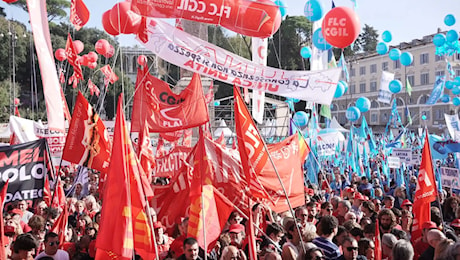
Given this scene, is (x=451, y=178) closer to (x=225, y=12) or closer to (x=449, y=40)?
(x=225, y=12)

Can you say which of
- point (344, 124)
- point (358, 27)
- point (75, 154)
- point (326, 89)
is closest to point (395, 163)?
point (358, 27)

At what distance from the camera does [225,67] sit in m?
8.73

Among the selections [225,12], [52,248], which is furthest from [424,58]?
[52,248]

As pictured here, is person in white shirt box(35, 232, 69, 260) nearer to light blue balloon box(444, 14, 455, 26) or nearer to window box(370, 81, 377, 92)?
light blue balloon box(444, 14, 455, 26)

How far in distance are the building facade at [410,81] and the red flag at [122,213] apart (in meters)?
54.2

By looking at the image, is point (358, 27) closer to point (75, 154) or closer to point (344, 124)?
point (75, 154)

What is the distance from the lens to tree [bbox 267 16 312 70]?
5334 centimetres

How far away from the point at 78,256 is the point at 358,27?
7.74m

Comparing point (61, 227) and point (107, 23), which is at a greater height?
point (107, 23)

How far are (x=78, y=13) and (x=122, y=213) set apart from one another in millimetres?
9665

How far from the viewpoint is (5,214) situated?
297 inches

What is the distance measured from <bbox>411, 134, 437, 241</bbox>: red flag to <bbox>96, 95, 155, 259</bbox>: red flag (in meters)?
3.43

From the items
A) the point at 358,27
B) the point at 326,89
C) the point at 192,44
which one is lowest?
the point at 326,89

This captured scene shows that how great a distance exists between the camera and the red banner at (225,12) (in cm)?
827
